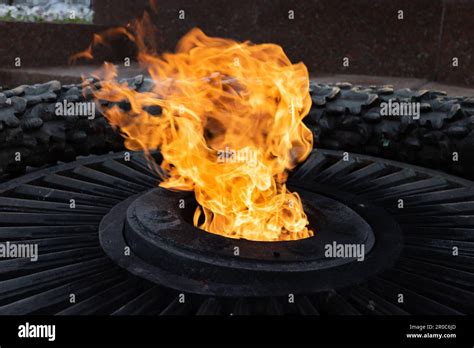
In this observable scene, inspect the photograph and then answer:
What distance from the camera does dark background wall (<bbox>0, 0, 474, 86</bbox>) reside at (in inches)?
215

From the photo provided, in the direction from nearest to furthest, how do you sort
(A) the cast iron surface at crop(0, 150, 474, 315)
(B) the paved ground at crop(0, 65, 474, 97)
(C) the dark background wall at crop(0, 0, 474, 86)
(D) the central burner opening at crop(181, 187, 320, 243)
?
(A) the cast iron surface at crop(0, 150, 474, 315)
(D) the central burner opening at crop(181, 187, 320, 243)
(B) the paved ground at crop(0, 65, 474, 97)
(C) the dark background wall at crop(0, 0, 474, 86)

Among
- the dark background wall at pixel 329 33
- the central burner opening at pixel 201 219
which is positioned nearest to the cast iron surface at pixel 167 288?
the central burner opening at pixel 201 219

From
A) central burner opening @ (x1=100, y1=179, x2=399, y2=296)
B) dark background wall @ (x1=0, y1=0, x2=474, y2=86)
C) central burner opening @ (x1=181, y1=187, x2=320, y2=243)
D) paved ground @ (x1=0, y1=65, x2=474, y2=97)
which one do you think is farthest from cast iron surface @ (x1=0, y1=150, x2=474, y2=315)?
dark background wall @ (x1=0, y1=0, x2=474, y2=86)

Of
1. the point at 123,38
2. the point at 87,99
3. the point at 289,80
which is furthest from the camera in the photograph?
the point at 123,38

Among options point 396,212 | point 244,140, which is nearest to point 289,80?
point 244,140

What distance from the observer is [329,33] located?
6.02 meters

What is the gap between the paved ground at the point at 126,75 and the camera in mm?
5254

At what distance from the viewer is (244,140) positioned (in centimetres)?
290

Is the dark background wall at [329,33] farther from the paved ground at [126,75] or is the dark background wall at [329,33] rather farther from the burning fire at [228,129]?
the burning fire at [228,129]

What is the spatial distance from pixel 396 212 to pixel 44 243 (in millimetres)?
1858

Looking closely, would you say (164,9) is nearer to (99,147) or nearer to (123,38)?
(123,38)

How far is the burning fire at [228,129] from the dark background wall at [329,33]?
9.34ft

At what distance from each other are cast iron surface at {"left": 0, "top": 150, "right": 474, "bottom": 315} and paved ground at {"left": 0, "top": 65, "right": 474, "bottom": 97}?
219 cm

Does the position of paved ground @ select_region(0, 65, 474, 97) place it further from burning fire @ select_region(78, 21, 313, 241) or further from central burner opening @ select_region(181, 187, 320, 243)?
central burner opening @ select_region(181, 187, 320, 243)
